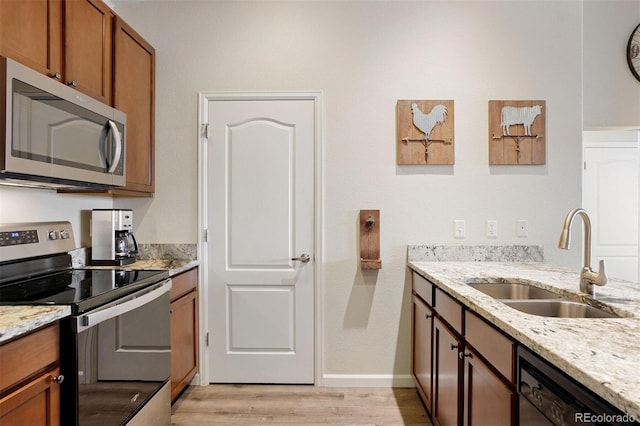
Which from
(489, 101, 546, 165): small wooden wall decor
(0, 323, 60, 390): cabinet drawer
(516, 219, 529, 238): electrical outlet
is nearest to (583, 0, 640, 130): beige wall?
(489, 101, 546, 165): small wooden wall decor

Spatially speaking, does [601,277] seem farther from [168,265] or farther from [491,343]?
[168,265]

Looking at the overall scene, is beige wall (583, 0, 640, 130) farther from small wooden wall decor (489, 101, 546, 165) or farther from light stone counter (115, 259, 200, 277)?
light stone counter (115, 259, 200, 277)

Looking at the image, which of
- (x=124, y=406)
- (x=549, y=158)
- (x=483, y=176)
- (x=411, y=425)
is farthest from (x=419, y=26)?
(x=124, y=406)

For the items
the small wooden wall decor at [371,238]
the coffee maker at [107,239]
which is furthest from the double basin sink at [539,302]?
the coffee maker at [107,239]

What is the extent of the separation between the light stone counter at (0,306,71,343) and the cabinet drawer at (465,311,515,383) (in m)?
1.49

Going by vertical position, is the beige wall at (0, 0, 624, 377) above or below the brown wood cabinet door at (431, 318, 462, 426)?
above

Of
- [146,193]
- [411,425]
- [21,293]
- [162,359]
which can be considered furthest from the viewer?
[146,193]

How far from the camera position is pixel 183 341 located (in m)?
2.26

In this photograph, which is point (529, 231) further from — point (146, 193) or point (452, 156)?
point (146, 193)

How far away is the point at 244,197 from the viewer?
2498 millimetres

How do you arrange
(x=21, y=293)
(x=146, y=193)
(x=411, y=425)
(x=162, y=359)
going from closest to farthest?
(x=21, y=293) → (x=162, y=359) → (x=411, y=425) → (x=146, y=193)

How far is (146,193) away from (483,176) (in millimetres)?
2375

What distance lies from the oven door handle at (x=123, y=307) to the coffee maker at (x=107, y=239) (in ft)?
1.75

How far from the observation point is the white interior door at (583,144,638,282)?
11.1ft
